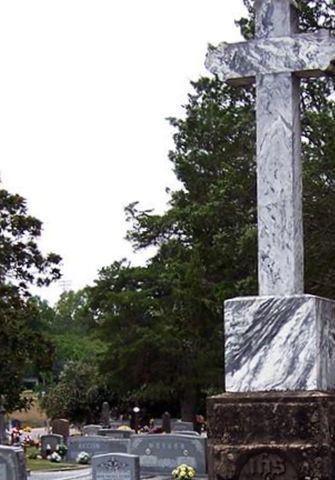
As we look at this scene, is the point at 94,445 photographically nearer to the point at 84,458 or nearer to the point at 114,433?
the point at 84,458

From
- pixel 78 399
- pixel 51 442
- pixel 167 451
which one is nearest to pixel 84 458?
pixel 51 442

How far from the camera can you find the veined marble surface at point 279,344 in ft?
27.1

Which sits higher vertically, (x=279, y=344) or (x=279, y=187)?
(x=279, y=187)

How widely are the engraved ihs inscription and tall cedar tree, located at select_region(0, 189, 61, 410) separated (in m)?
21.9

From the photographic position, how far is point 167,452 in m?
22.7

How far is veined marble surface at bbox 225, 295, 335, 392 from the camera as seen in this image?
8.25 m

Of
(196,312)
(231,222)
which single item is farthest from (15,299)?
(231,222)

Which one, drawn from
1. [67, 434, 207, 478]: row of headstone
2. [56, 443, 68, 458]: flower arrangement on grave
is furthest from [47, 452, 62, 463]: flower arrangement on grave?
[67, 434, 207, 478]: row of headstone

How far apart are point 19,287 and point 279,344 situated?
75.8 feet

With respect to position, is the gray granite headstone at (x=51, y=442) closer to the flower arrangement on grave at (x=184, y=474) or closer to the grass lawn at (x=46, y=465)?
the grass lawn at (x=46, y=465)

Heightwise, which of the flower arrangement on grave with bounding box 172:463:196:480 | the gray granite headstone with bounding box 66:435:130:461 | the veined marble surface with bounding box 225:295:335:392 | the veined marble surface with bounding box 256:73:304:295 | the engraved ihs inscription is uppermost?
the veined marble surface with bounding box 256:73:304:295

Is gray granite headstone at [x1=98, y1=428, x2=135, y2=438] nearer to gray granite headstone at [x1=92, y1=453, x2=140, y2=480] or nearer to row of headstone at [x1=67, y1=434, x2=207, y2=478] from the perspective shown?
row of headstone at [x1=67, y1=434, x2=207, y2=478]

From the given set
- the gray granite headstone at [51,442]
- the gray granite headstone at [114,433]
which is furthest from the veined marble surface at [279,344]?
the gray granite headstone at [114,433]

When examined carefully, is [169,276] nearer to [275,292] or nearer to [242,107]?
[242,107]
